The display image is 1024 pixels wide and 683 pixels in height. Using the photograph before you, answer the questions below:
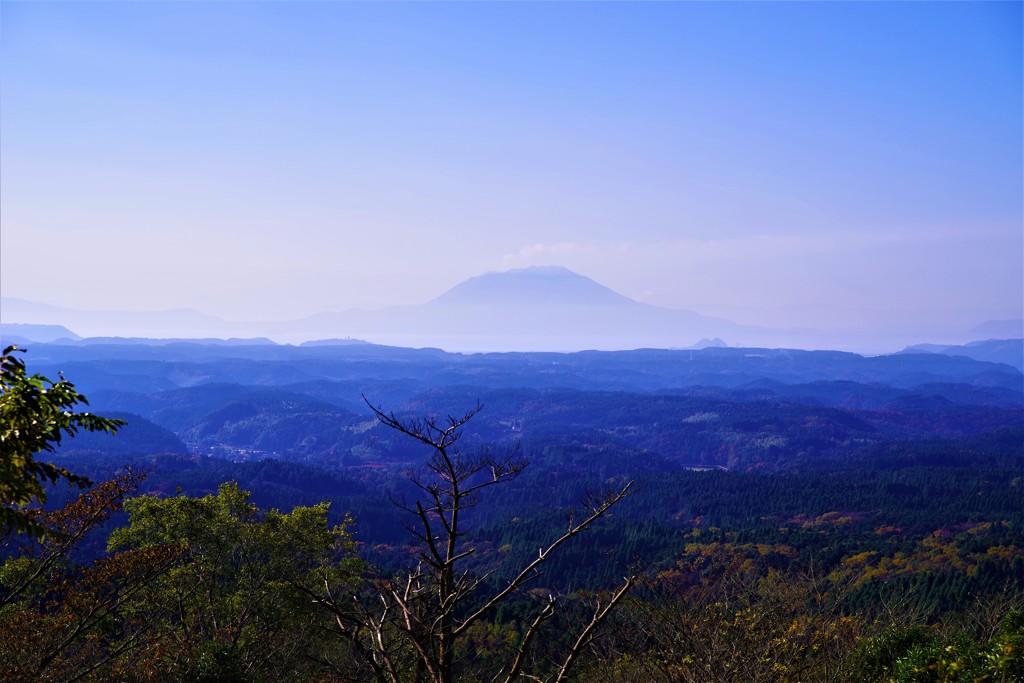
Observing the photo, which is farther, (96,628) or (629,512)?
(629,512)

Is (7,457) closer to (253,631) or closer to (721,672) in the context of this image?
(721,672)

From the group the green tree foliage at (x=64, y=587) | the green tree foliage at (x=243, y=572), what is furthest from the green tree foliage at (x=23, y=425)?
the green tree foliage at (x=243, y=572)

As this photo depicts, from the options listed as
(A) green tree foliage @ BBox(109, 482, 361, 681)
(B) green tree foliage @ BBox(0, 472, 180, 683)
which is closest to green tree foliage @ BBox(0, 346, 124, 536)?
(B) green tree foliage @ BBox(0, 472, 180, 683)

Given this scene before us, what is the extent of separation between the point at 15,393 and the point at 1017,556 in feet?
337

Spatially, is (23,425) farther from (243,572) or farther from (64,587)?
(243,572)

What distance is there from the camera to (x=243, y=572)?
29703 millimetres

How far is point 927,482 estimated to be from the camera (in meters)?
181

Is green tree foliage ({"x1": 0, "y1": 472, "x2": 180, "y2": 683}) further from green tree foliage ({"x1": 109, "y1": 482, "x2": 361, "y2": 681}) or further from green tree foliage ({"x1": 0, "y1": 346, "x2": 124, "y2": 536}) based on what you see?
green tree foliage ({"x1": 0, "y1": 346, "x2": 124, "y2": 536})

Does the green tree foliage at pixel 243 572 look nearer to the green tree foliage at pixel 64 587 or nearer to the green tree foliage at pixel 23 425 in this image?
the green tree foliage at pixel 64 587

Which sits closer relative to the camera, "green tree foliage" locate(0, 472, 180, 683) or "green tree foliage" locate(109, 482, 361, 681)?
"green tree foliage" locate(0, 472, 180, 683)

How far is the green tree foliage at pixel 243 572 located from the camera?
1053 inches

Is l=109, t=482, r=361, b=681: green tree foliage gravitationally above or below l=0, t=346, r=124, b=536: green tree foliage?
below

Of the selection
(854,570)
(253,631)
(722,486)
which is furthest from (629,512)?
(253,631)

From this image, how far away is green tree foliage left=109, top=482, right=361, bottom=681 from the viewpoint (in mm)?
26750
